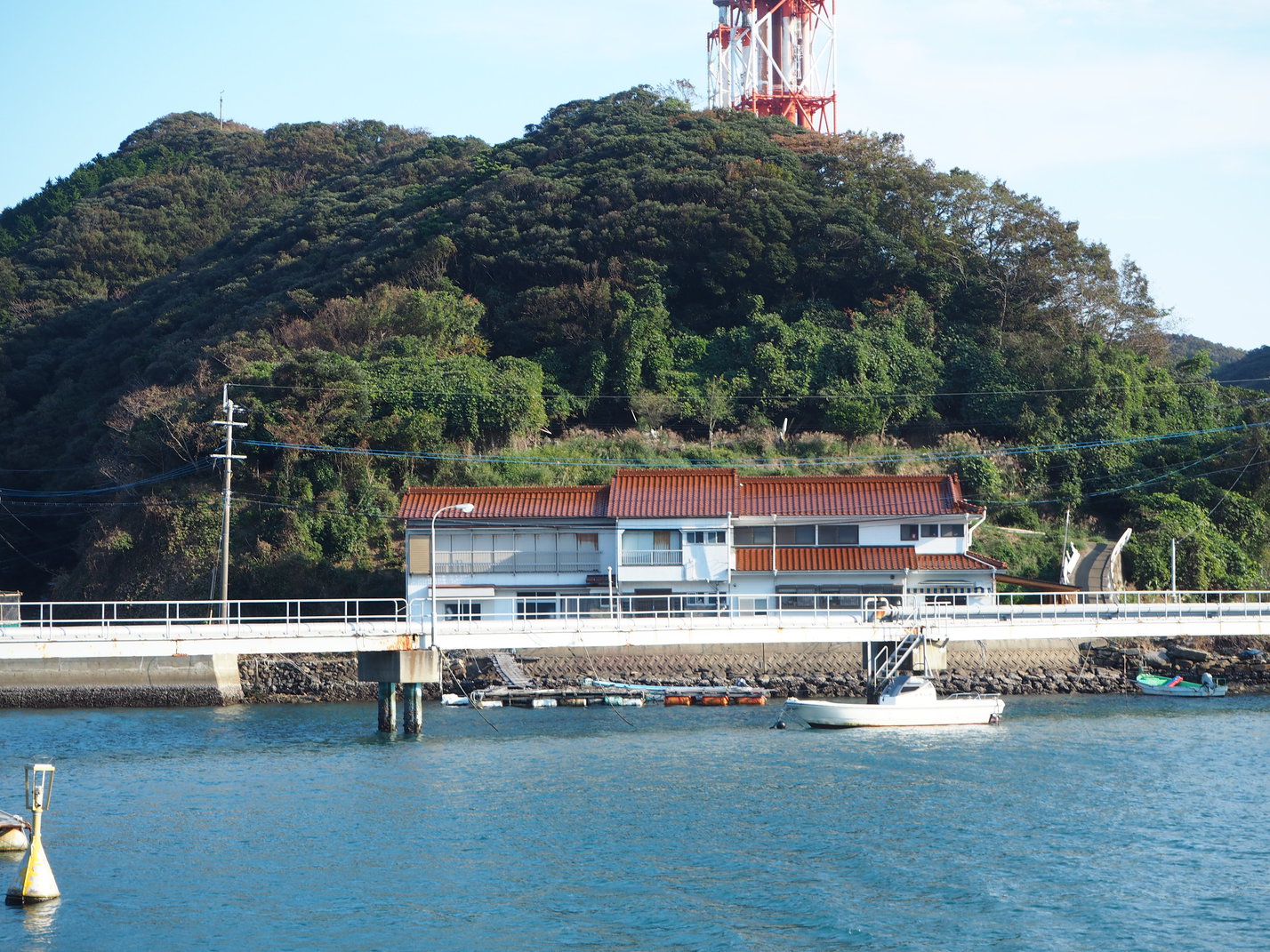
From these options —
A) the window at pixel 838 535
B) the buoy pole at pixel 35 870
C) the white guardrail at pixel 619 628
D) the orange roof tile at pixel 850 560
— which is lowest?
the buoy pole at pixel 35 870

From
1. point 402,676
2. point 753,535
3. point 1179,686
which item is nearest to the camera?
point 402,676

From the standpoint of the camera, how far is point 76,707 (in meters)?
49.2

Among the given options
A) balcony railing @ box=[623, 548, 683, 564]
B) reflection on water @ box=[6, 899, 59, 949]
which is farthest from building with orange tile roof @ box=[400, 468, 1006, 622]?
reflection on water @ box=[6, 899, 59, 949]

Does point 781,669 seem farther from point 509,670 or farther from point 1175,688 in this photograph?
point 1175,688

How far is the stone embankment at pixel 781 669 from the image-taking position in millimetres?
51094

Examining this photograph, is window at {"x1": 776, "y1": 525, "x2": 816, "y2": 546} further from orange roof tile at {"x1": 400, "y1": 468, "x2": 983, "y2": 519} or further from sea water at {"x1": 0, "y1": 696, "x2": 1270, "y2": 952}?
sea water at {"x1": 0, "y1": 696, "x2": 1270, "y2": 952}

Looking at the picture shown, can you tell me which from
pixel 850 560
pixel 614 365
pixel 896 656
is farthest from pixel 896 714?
pixel 614 365

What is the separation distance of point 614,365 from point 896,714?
3280 centimetres

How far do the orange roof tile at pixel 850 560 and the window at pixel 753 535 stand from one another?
0.37 meters

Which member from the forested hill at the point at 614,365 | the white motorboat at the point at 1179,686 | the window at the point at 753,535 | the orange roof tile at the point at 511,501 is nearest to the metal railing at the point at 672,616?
the window at the point at 753,535

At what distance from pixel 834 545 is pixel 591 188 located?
33.4 m

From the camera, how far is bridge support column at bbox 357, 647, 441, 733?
40.0m

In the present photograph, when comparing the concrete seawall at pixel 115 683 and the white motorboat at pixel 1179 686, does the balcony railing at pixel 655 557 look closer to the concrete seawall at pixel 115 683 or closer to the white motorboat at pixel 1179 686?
the concrete seawall at pixel 115 683

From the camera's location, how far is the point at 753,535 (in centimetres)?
5569
